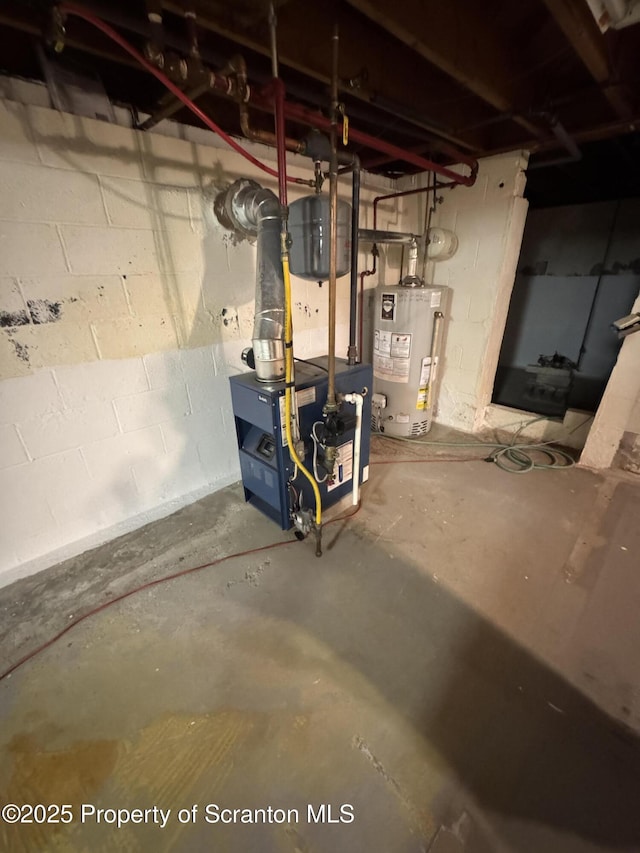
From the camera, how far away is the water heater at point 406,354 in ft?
7.61

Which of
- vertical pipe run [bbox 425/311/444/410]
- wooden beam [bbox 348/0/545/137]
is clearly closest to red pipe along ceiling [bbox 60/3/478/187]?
wooden beam [bbox 348/0/545/137]

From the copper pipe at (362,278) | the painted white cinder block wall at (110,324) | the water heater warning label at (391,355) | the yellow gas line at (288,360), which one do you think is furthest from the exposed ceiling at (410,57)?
the water heater warning label at (391,355)

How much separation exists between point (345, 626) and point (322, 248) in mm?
1457

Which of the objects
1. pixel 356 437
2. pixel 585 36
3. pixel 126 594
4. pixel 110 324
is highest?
pixel 585 36

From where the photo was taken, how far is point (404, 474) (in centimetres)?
219

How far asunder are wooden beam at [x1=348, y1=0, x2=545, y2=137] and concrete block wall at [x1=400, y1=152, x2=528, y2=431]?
76 centimetres

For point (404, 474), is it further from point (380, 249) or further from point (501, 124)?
point (501, 124)

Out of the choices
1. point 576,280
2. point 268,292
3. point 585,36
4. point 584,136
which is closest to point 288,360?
point 268,292

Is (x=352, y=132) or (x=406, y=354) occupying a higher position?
(x=352, y=132)

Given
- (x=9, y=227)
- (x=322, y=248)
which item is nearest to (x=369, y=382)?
(x=322, y=248)

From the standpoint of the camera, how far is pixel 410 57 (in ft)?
4.74

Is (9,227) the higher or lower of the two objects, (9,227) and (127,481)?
the higher

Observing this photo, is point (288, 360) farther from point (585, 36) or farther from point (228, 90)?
point (585, 36)

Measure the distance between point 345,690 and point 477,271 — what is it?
8.47 feet
